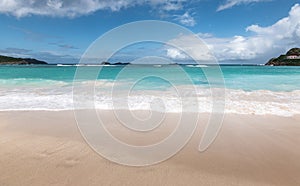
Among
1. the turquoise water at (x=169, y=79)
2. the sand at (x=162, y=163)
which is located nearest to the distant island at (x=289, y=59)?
the turquoise water at (x=169, y=79)

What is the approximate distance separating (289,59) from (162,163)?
370 ft

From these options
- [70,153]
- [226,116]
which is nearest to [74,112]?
[70,153]

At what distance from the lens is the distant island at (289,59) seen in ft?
305

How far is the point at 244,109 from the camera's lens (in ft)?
25.0

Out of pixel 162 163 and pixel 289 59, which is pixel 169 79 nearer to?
pixel 162 163

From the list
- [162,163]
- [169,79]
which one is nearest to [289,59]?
[169,79]

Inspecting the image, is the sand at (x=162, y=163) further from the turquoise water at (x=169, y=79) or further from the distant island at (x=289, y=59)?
the distant island at (x=289, y=59)

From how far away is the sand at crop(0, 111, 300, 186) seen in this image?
3027 millimetres

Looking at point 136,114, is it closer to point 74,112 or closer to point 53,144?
point 74,112

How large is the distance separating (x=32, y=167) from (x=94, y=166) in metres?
0.92

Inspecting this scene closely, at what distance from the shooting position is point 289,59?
97.1m

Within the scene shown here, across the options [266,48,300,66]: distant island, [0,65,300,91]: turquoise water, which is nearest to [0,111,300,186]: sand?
[0,65,300,91]: turquoise water

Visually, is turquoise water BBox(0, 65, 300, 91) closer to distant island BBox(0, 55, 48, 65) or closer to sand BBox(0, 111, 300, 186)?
sand BBox(0, 111, 300, 186)

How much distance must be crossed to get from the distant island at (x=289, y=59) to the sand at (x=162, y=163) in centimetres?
10360
